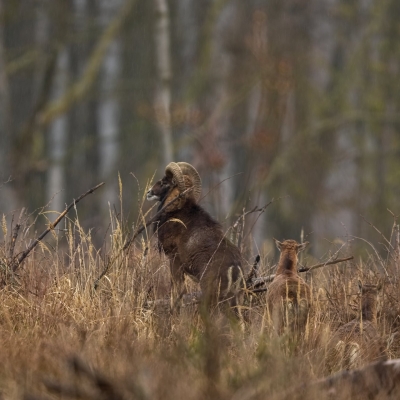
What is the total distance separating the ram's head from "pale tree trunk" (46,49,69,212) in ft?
73.3

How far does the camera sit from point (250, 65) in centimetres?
3034

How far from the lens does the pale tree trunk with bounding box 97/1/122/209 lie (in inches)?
1352

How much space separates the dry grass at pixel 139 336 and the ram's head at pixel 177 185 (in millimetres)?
580

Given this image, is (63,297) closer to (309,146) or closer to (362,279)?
(362,279)

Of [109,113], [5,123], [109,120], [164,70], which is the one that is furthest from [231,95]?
[109,113]

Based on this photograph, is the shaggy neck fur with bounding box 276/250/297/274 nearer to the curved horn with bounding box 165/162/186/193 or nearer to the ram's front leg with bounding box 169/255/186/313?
the ram's front leg with bounding box 169/255/186/313

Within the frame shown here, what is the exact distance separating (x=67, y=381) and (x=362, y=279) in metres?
3.63

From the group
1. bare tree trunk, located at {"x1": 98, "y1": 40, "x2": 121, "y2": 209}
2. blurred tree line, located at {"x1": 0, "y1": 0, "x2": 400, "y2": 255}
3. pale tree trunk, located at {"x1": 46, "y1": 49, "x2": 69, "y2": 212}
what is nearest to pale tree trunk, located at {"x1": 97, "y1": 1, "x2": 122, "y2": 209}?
bare tree trunk, located at {"x1": 98, "y1": 40, "x2": 121, "y2": 209}

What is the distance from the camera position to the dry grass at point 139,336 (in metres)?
5.91

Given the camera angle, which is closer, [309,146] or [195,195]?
[195,195]

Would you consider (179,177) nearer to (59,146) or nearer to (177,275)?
(177,275)

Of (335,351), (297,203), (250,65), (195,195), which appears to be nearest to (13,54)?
(250,65)

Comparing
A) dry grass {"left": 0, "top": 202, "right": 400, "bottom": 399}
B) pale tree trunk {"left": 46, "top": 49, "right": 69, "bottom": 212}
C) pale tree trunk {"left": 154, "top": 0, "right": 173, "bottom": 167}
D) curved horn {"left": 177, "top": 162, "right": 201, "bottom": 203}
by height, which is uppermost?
curved horn {"left": 177, "top": 162, "right": 201, "bottom": 203}

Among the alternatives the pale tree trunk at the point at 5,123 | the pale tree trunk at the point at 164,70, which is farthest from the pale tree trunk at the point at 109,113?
the pale tree trunk at the point at 164,70
